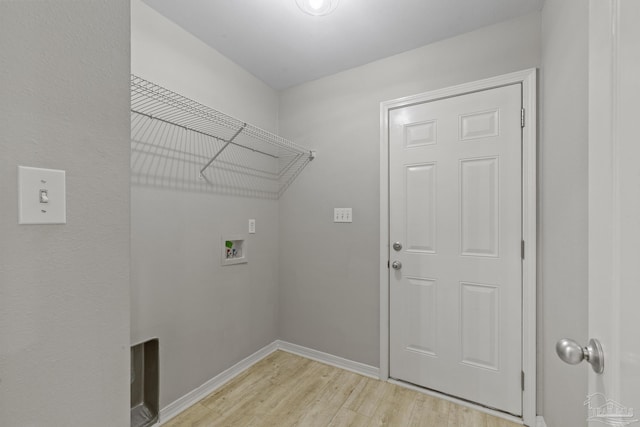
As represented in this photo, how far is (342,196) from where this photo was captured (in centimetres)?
225

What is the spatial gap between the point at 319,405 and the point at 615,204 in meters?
Result: 1.86

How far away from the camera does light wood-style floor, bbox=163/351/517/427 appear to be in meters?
1.65

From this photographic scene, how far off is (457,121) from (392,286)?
118cm

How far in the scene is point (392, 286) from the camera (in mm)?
2041

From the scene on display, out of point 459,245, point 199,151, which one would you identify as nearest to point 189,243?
point 199,151

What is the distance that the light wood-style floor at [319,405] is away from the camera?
5.40 ft

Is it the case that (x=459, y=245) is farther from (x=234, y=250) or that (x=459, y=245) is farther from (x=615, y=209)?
(x=234, y=250)

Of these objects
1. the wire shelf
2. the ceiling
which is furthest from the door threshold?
the ceiling

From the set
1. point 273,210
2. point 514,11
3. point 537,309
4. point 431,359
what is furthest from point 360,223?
point 514,11

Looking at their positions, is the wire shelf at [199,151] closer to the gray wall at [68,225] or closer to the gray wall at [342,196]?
the gray wall at [342,196]

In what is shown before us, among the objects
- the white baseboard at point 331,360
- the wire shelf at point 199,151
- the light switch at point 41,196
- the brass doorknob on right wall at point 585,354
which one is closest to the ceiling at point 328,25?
the wire shelf at point 199,151

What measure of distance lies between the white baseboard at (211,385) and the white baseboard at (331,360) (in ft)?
0.46

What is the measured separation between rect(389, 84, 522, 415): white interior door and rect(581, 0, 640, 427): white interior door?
1.23 meters

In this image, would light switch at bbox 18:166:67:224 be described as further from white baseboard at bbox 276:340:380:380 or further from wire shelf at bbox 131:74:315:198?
white baseboard at bbox 276:340:380:380
